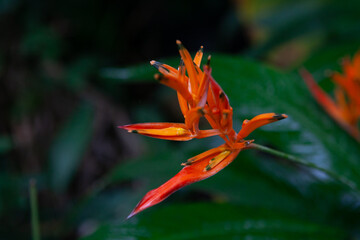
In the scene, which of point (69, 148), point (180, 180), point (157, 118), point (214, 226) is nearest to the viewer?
point (180, 180)

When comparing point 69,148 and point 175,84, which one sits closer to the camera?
point 175,84

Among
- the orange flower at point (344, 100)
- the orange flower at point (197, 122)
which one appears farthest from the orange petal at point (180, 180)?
the orange flower at point (344, 100)

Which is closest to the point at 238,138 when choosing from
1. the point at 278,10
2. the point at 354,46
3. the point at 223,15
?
the point at 354,46

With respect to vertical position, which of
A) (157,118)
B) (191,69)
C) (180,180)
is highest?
(157,118)

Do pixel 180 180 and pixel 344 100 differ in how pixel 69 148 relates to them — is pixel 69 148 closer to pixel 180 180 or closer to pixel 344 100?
pixel 344 100

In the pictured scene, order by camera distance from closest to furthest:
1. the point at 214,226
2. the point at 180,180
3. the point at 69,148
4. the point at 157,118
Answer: the point at 180,180
the point at 214,226
the point at 69,148
the point at 157,118

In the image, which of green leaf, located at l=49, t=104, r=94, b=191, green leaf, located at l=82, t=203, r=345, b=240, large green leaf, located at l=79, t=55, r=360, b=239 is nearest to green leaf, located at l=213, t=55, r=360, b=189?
large green leaf, located at l=79, t=55, r=360, b=239

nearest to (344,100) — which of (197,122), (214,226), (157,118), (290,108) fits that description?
(290,108)
